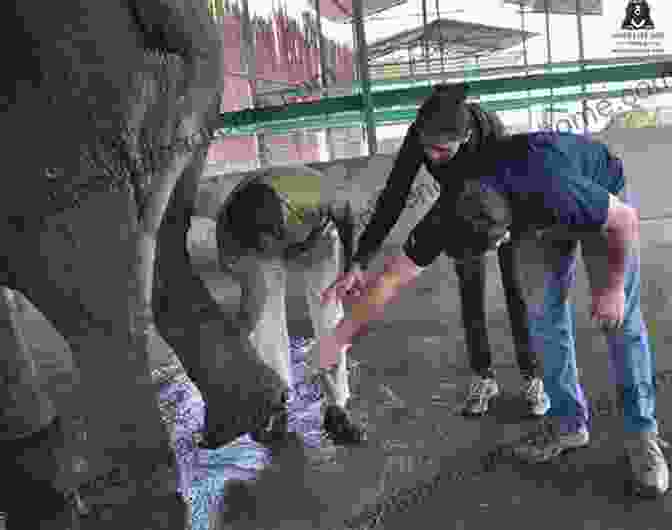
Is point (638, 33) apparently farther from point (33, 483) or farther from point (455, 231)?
point (33, 483)

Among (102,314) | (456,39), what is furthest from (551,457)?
(456,39)

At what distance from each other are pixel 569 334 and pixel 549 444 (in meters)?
0.29

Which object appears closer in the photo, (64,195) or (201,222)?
(64,195)

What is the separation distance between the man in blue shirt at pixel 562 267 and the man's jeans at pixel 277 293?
303 mm

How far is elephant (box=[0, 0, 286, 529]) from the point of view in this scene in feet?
5.35

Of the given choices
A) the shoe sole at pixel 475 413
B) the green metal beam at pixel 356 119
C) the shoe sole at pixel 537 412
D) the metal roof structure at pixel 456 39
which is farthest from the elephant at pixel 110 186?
the metal roof structure at pixel 456 39

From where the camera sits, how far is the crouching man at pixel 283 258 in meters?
2.16

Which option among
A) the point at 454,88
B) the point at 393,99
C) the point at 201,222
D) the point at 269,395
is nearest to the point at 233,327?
the point at 269,395

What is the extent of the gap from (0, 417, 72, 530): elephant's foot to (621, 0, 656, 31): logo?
5.32m

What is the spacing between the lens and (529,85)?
13.2 ft

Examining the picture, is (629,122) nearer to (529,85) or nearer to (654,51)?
(654,51)

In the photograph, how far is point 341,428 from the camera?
2275mm

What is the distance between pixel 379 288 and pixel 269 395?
0.64 meters

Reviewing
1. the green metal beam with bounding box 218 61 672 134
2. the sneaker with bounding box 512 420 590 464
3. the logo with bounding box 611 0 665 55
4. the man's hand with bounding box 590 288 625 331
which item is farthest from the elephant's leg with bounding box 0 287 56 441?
the logo with bounding box 611 0 665 55
